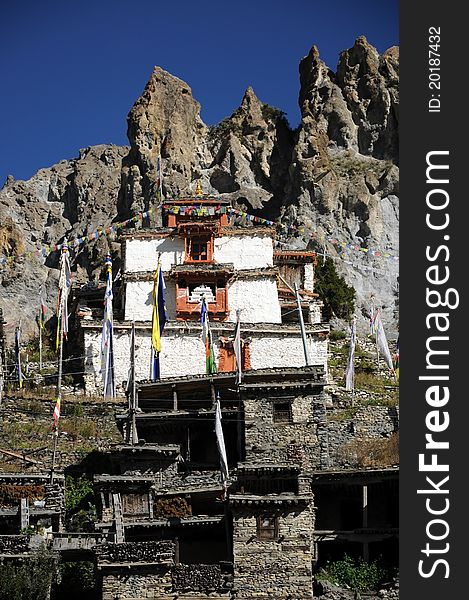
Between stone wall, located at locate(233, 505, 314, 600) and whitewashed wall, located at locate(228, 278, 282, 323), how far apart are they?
1016 inches

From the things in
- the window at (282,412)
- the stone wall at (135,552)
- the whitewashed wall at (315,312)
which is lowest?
the stone wall at (135,552)

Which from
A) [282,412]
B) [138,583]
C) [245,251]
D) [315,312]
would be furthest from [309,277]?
[138,583]

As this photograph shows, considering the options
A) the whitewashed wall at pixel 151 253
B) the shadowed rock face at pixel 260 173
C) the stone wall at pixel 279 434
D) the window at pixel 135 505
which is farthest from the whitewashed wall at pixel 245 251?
the window at pixel 135 505

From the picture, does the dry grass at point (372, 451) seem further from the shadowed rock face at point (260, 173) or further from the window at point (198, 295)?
the shadowed rock face at point (260, 173)

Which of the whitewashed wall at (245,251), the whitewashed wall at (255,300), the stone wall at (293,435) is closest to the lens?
the stone wall at (293,435)

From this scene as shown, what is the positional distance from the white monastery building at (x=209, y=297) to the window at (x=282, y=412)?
13475 mm

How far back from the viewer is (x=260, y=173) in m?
100

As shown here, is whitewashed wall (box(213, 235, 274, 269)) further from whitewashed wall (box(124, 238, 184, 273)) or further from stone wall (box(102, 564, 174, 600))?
stone wall (box(102, 564, 174, 600))

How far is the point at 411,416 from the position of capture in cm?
2647

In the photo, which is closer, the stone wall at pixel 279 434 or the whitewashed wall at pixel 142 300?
the stone wall at pixel 279 434

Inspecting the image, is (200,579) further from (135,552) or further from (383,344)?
(383,344)

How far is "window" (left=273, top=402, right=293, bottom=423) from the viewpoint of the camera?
4219 cm

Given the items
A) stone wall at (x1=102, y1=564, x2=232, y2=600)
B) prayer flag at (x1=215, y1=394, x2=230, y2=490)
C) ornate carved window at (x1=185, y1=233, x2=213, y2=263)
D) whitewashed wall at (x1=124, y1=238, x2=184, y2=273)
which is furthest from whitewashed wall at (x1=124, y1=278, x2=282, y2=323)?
stone wall at (x1=102, y1=564, x2=232, y2=600)

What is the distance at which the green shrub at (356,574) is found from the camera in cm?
3659
